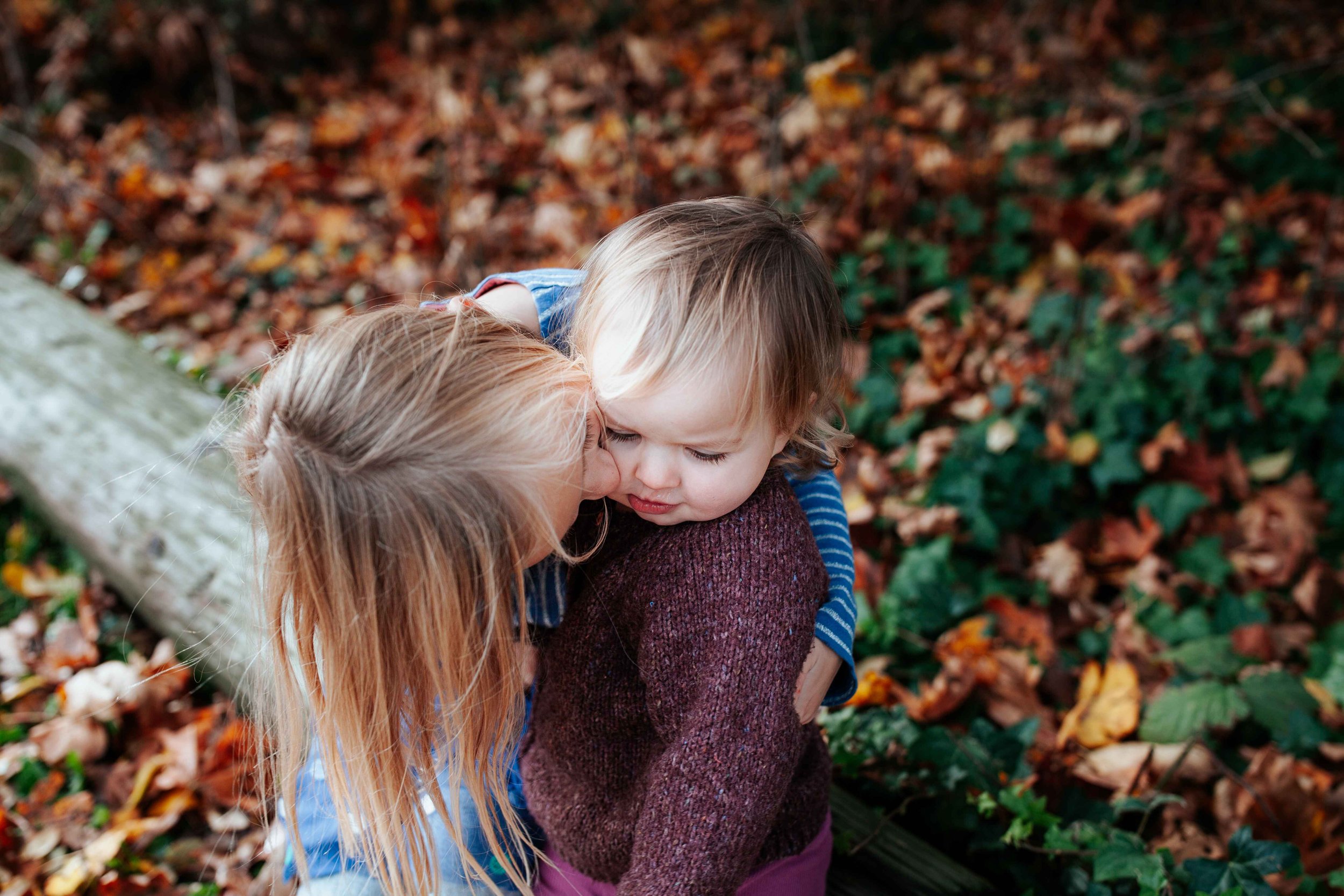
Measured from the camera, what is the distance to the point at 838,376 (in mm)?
1521

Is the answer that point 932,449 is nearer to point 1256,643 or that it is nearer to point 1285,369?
point 1256,643

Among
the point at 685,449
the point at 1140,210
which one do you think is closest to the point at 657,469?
the point at 685,449

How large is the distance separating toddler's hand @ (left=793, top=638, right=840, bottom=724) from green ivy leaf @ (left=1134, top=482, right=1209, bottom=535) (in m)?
1.69

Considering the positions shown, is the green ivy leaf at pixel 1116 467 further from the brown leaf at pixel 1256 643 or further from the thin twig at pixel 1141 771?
the thin twig at pixel 1141 771

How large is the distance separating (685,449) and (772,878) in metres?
0.75

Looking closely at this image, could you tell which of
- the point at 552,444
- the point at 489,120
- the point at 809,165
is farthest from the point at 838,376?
the point at 489,120

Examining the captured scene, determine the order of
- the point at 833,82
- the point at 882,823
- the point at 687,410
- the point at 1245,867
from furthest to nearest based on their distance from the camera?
the point at 833,82, the point at 882,823, the point at 1245,867, the point at 687,410

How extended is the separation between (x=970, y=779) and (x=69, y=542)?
2561 mm

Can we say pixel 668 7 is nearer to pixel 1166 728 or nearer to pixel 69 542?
pixel 69 542

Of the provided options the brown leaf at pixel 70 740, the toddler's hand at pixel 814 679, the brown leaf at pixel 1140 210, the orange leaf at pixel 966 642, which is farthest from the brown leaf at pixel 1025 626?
the brown leaf at pixel 70 740

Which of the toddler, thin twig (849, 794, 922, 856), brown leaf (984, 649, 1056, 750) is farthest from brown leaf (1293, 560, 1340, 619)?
the toddler

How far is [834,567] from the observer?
1.62 m

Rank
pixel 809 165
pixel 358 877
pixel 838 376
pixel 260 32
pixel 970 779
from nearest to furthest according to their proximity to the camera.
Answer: pixel 838 376, pixel 358 877, pixel 970 779, pixel 809 165, pixel 260 32

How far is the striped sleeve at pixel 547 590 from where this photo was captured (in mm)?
1562
